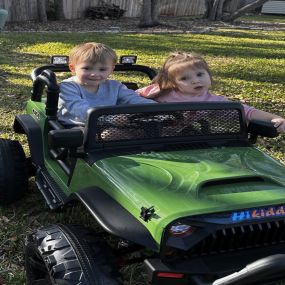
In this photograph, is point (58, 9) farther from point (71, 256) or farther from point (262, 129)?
point (71, 256)

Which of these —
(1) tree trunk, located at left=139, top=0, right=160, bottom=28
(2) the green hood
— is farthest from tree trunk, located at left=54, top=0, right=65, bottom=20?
(2) the green hood

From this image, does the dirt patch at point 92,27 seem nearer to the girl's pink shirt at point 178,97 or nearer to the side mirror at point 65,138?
the girl's pink shirt at point 178,97

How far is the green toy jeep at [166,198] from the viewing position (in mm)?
2146

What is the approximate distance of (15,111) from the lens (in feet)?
20.6

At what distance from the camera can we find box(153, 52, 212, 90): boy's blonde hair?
352 centimetres

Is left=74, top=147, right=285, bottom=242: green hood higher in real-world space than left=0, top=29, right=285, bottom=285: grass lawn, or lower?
Answer: higher

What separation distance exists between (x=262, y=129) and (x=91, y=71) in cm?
119

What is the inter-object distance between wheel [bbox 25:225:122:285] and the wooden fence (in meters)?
16.1

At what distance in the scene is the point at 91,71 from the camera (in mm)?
3498

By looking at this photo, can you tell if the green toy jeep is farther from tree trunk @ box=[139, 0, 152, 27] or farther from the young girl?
tree trunk @ box=[139, 0, 152, 27]

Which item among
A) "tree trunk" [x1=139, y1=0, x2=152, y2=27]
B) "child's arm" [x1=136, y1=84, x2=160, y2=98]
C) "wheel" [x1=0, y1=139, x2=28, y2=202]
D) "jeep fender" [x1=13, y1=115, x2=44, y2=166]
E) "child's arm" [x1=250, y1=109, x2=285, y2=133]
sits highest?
"child's arm" [x1=250, y1=109, x2=285, y2=133]

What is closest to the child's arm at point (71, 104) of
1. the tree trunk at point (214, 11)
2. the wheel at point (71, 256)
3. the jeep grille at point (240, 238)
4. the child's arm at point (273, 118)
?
the wheel at point (71, 256)

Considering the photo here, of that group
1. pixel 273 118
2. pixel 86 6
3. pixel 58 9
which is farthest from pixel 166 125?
pixel 86 6

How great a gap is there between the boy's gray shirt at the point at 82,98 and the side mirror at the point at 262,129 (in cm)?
80
